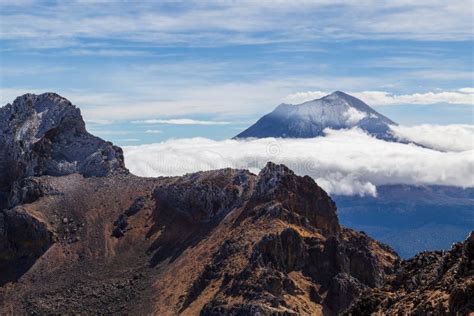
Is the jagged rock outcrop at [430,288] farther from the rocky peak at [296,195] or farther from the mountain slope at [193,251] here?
the rocky peak at [296,195]

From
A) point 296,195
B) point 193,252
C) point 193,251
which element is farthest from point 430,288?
point 296,195

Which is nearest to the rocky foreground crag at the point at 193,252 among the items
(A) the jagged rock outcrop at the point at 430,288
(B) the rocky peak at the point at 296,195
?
(B) the rocky peak at the point at 296,195

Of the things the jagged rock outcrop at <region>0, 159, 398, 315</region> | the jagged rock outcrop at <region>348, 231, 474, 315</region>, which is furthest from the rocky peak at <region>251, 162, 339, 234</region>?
the jagged rock outcrop at <region>348, 231, 474, 315</region>

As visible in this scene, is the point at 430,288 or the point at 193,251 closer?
the point at 430,288

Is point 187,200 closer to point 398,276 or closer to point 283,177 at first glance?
point 283,177

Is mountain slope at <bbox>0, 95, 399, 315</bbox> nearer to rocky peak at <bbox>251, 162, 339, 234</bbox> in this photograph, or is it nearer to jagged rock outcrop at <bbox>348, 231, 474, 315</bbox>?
rocky peak at <bbox>251, 162, 339, 234</bbox>

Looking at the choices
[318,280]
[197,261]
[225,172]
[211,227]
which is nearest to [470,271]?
[318,280]

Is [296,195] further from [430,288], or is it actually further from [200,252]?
[430,288]
